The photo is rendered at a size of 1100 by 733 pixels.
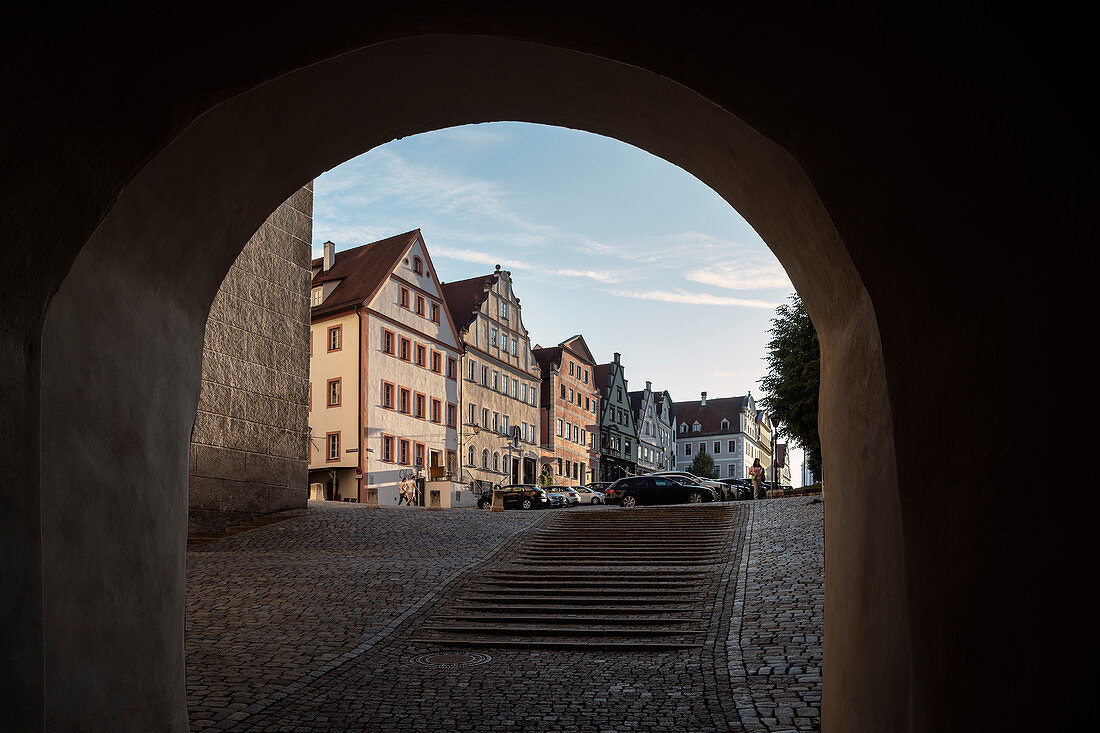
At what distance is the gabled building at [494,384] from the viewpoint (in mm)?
55594

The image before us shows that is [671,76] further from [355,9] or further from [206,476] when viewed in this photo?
[206,476]

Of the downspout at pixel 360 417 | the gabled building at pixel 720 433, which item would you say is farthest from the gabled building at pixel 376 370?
the gabled building at pixel 720 433

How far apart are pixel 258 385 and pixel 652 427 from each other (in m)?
71.1

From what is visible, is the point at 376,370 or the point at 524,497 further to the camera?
the point at 376,370

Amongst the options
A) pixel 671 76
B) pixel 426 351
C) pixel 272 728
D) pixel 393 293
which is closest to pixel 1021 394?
pixel 671 76

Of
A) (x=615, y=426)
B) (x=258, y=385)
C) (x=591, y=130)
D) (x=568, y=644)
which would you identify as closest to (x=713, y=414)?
(x=615, y=426)

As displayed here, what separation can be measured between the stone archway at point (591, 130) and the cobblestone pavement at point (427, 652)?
2.79 metres

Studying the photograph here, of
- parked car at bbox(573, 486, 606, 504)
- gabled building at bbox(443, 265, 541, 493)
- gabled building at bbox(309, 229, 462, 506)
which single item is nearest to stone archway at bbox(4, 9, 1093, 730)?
gabled building at bbox(309, 229, 462, 506)

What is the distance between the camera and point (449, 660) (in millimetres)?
11297

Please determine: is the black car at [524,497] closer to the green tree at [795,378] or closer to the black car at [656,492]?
the black car at [656,492]

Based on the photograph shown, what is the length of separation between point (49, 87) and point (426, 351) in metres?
48.2

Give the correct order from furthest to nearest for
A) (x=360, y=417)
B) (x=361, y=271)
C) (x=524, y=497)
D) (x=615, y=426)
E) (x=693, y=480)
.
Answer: (x=615, y=426) → (x=361, y=271) → (x=360, y=417) → (x=693, y=480) → (x=524, y=497)

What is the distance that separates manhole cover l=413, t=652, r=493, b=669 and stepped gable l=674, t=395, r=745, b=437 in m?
104

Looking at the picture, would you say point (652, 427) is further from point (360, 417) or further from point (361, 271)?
point (360, 417)
